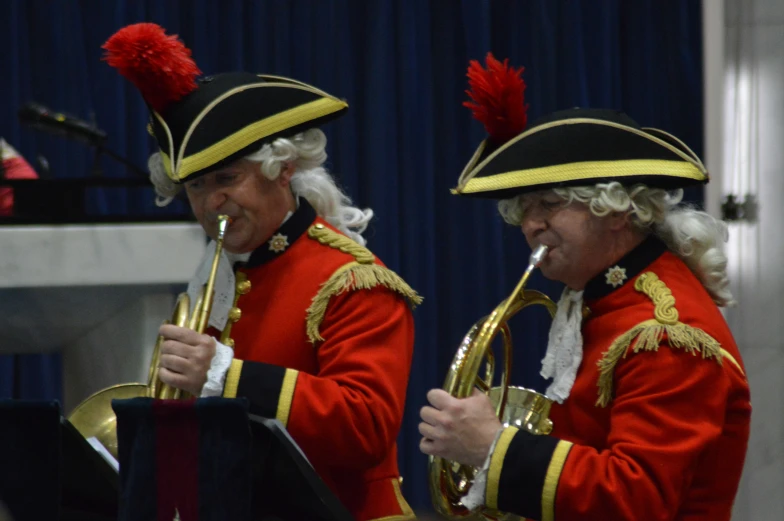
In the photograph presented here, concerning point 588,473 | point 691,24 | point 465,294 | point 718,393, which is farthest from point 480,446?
point 691,24

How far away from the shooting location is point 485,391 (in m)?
2.06

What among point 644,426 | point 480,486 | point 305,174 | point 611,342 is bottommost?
point 480,486

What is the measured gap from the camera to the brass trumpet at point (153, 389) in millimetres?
1960

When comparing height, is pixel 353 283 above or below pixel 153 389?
above

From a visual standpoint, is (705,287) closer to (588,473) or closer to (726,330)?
(726,330)

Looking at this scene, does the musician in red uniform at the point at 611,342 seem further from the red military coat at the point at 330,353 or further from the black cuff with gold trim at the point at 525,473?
the red military coat at the point at 330,353

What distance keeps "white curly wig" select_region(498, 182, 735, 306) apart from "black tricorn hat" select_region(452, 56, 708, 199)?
20 mm

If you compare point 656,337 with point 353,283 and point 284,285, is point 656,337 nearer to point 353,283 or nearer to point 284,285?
point 353,283

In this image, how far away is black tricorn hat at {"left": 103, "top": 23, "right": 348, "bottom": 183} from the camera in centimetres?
206

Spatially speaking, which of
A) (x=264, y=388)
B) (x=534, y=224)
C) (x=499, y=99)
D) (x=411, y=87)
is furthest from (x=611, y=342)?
(x=411, y=87)

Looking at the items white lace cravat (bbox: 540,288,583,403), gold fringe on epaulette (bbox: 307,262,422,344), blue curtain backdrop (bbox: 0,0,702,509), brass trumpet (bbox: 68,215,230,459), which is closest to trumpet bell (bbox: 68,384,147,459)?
brass trumpet (bbox: 68,215,230,459)

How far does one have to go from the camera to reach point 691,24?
4.27 meters

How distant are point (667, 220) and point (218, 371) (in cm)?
79

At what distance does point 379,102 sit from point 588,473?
2.57 meters
